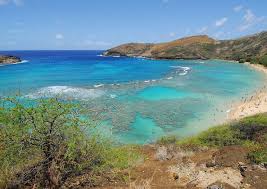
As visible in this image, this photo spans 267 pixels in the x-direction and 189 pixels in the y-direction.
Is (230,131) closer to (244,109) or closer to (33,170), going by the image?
(33,170)

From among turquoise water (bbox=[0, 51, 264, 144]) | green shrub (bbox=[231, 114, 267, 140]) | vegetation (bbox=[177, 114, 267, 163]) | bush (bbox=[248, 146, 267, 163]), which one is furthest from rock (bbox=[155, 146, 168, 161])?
turquoise water (bbox=[0, 51, 264, 144])

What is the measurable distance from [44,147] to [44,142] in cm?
34

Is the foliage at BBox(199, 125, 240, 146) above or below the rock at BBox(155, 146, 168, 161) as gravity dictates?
above

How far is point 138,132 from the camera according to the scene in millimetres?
31156

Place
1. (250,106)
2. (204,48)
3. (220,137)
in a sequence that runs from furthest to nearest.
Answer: (204,48)
(250,106)
(220,137)

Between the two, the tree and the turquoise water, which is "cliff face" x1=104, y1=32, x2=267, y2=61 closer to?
the turquoise water

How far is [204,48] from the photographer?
157750 mm

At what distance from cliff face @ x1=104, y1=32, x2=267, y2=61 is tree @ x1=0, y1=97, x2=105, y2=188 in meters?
116

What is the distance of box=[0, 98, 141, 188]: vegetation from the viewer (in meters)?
13.8

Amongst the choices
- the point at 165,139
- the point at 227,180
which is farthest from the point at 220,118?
the point at 227,180

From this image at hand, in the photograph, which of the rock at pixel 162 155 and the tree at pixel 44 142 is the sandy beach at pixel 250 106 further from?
the tree at pixel 44 142

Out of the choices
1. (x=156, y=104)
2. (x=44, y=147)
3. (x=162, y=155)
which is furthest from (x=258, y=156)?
(x=156, y=104)

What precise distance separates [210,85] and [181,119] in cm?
2876

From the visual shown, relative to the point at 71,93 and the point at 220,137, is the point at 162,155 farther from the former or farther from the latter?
the point at 71,93
